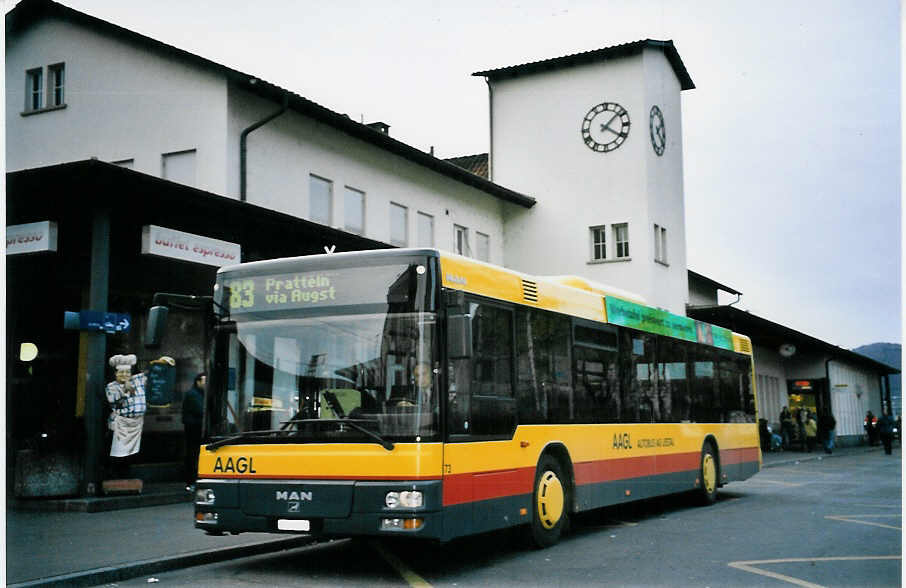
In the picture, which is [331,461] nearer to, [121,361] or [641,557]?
[641,557]

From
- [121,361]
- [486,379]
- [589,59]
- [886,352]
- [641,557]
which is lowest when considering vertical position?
[641,557]

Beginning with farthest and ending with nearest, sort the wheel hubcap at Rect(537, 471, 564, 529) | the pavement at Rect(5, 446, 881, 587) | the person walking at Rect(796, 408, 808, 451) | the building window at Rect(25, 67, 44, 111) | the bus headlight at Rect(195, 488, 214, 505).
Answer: the person walking at Rect(796, 408, 808, 451)
the building window at Rect(25, 67, 44, 111)
the wheel hubcap at Rect(537, 471, 564, 529)
the bus headlight at Rect(195, 488, 214, 505)
the pavement at Rect(5, 446, 881, 587)

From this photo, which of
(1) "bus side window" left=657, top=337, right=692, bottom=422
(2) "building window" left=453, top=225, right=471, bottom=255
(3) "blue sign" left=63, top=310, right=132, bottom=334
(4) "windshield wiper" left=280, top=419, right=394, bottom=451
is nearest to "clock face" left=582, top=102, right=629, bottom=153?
(2) "building window" left=453, top=225, right=471, bottom=255

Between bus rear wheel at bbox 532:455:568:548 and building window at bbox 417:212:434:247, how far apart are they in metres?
17.6

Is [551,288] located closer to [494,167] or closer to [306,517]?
[306,517]

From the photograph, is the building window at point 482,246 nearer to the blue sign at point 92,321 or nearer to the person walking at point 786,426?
the person walking at point 786,426

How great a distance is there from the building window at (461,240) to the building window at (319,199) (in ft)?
21.7

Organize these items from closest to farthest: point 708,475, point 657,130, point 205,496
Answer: point 205,496
point 708,475
point 657,130

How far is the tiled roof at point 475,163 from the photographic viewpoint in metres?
37.6

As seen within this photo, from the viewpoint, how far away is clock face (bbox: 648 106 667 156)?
3275cm

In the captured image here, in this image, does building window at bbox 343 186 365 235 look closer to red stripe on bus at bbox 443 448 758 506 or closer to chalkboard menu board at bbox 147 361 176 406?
chalkboard menu board at bbox 147 361 176 406

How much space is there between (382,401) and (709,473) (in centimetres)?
906

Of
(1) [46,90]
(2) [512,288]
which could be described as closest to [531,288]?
(2) [512,288]

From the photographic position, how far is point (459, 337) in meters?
8.74
